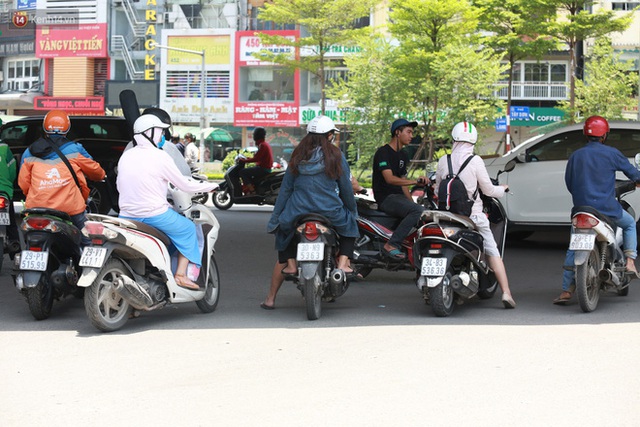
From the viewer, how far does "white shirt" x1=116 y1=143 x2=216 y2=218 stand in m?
8.80

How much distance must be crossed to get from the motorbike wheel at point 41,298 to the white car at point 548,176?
7987 mm

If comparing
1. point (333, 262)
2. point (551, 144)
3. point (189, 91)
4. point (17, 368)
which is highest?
point (189, 91)

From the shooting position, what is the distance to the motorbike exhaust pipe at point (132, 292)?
842cm

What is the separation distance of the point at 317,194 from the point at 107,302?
2005mm

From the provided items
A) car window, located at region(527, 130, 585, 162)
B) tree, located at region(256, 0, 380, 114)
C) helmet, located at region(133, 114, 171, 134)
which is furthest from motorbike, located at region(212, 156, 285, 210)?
tree, located at region(256, 0, 380, 114)

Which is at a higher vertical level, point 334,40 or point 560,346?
point 334,40

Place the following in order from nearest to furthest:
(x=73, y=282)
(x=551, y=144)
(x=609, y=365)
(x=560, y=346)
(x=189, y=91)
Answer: (x=609, y=365) → (x=560, y=346) → (x=73, y=282) → (x=551, y=144) → (x=189, y=91)

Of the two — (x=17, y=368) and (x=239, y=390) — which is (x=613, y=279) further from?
(x=17, y=368)

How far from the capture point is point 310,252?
29.1 feet

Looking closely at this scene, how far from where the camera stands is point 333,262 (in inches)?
368

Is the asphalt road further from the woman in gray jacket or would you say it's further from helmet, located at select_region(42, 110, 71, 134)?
helmet, located at select_region(42, 110, 71, 134)

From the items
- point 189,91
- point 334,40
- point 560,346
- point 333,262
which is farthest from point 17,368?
point 189,91

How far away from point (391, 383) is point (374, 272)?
697 centimetres

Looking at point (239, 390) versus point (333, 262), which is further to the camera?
point (333, 262)
